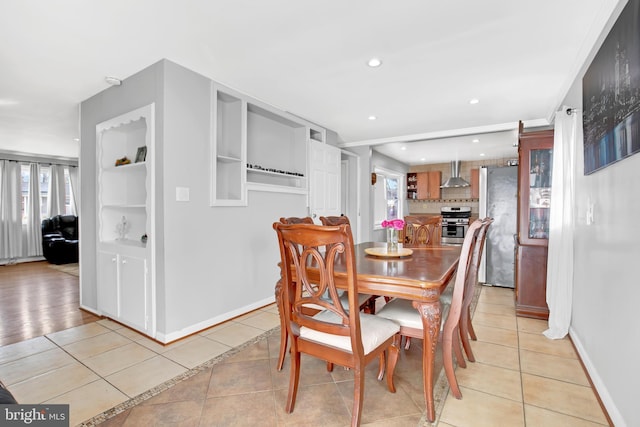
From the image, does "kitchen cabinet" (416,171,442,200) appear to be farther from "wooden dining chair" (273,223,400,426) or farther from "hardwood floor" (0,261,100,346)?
"hardwood floor" (0,261,100,346)

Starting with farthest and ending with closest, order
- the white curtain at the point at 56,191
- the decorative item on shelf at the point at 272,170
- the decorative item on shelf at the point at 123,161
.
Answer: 1. the white curtain at the point at 56,191
2. the decorative item on shelf at the point at 272,170
3. the decorative item on shelf at the point at 123,161

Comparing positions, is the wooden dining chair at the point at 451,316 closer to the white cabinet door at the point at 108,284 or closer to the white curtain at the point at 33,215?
the white cabinet door at the point at 108,284

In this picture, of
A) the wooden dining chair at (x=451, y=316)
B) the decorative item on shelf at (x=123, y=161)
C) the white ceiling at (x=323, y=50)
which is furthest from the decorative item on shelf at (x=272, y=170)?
the wooden dining chair at (x=451, y=316)

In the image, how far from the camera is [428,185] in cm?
811

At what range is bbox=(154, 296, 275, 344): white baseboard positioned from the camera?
2561 mm

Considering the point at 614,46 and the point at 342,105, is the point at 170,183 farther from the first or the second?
the point at 614,46

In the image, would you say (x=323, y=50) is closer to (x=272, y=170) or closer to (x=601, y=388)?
(x=272, y=170)

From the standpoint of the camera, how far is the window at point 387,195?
715 centimetres

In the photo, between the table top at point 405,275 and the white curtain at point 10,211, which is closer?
the table top at point 405,275

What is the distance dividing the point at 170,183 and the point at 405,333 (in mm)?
2078

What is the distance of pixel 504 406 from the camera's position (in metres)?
1.73

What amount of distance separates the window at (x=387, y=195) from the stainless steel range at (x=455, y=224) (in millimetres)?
1247

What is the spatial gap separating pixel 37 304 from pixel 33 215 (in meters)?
4.28

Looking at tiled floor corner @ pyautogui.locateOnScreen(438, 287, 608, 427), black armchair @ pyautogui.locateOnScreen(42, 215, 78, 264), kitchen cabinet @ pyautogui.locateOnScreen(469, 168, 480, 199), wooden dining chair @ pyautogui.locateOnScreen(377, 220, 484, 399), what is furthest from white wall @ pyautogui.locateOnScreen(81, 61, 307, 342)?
kitchen cabinet @ pyautogui.locateOnScreen(469, 168, 480, 199)
